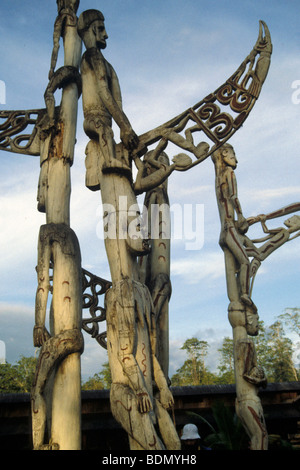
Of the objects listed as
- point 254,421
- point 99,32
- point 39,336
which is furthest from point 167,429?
point 99,32

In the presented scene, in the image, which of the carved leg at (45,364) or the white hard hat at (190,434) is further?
the white hard hat at (190,434)

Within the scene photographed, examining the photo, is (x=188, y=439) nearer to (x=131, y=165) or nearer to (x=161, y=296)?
(x=161, y=296)

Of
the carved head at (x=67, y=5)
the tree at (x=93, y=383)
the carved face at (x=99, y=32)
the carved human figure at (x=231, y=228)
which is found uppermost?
the carved head at (x=67, y=5)

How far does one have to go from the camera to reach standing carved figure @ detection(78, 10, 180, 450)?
480 cm

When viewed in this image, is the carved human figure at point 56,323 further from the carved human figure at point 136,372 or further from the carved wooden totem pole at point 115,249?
the carved human figure at point 136,372

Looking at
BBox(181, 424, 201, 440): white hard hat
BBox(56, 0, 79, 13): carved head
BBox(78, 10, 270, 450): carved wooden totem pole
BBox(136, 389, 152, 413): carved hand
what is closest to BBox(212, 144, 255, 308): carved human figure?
BBox(78, 10, 270, 450): carved wooden totem pole

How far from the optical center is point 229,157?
8.78 m

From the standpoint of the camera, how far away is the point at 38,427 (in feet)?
17.0

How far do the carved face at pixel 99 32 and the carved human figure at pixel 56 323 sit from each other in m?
2.60

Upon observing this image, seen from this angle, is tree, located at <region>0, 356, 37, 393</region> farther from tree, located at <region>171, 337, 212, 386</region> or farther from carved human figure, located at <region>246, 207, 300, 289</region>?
carved human figure, located at <region>246, 207, 300, 289</region>

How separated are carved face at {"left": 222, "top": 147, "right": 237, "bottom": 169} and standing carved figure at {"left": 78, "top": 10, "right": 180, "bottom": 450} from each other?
2.82 metres

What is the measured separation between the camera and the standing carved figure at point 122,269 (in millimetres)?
4801

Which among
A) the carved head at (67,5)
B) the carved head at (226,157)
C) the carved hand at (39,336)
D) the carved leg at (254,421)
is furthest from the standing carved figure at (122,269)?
the carved head at (226,157)

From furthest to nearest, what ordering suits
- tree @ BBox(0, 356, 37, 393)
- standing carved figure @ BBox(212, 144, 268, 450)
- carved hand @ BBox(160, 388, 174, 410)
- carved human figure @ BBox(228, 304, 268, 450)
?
tree @ BBox(0, 356, 37, 393)
standing carved figure @ BBox(212, 144, 268, 450)
carved human figure @ BBox(228, 304, 268, 450)
carved hand @ BBox(160, 388, 174, 410)
